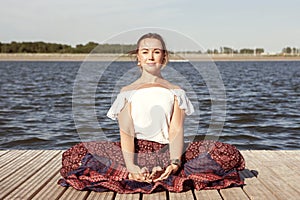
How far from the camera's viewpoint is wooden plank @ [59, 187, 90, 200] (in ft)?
13.5

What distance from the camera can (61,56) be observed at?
110 metres

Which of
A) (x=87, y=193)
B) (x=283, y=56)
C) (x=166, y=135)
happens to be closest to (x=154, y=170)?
(x=166, y=135)

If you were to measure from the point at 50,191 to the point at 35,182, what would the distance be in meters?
0.35

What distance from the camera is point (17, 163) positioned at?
216 inches

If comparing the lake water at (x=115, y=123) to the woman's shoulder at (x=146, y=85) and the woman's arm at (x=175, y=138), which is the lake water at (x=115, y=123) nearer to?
the woman's shoulder at (x=146, y=85)

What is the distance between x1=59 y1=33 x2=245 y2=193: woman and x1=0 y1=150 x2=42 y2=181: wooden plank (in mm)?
744

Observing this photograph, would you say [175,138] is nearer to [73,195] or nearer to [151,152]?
[151,152]

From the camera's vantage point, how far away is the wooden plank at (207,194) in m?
4.13

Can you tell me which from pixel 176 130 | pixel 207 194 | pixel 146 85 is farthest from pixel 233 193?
pixel 146 85

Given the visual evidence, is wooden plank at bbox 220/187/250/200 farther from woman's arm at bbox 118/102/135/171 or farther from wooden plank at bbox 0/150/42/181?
wooden plank at bbox 0/150/42/181

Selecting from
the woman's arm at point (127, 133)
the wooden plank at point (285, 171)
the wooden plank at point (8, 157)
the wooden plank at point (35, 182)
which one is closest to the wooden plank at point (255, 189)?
the wooden plank at point (285, 171)

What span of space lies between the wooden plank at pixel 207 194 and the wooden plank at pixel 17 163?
1.82m

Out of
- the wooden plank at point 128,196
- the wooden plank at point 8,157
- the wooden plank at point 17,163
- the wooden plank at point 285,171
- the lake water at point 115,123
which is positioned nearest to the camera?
the wooden plank at point 128,196

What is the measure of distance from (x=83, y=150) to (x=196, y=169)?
1.01 m
